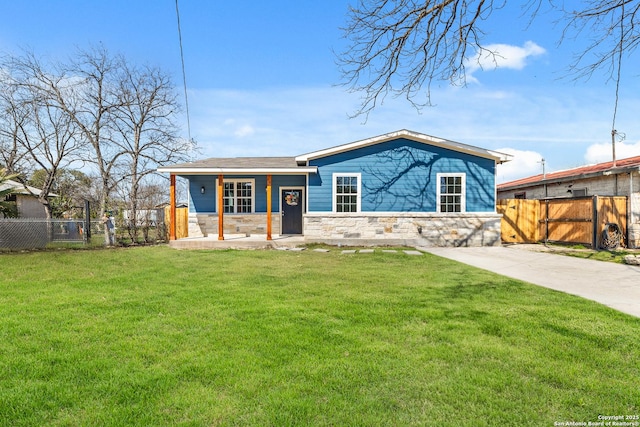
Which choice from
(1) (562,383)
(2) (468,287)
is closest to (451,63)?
(2) (468,287)

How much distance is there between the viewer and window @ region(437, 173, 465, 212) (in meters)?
13.2

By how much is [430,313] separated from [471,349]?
105 cm

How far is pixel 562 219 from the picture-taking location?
1306 centimetres

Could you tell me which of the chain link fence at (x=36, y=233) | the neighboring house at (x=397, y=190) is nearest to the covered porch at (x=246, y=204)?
the neighboring house at (x=397, y=190)

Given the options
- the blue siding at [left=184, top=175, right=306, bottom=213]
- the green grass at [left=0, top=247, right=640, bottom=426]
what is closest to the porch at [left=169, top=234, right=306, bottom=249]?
the blue siding at [left=184, top=175, right=306, bottom=213]

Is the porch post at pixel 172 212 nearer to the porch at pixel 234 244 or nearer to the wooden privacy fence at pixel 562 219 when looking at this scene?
the porch at pixel 234 244

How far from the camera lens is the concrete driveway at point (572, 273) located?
515cm

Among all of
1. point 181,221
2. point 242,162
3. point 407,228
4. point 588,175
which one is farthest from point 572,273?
point 181,221

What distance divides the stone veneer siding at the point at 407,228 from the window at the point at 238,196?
3193mm

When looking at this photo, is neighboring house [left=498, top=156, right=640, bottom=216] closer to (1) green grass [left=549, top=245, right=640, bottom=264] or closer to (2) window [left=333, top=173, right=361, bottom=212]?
(1) green grass [left=549, top=245, right=640, bottom=264]

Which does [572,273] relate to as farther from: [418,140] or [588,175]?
[588,175]

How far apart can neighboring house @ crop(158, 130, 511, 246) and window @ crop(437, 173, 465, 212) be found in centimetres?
4

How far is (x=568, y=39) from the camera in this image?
5.10 m

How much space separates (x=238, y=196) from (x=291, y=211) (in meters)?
2.36
